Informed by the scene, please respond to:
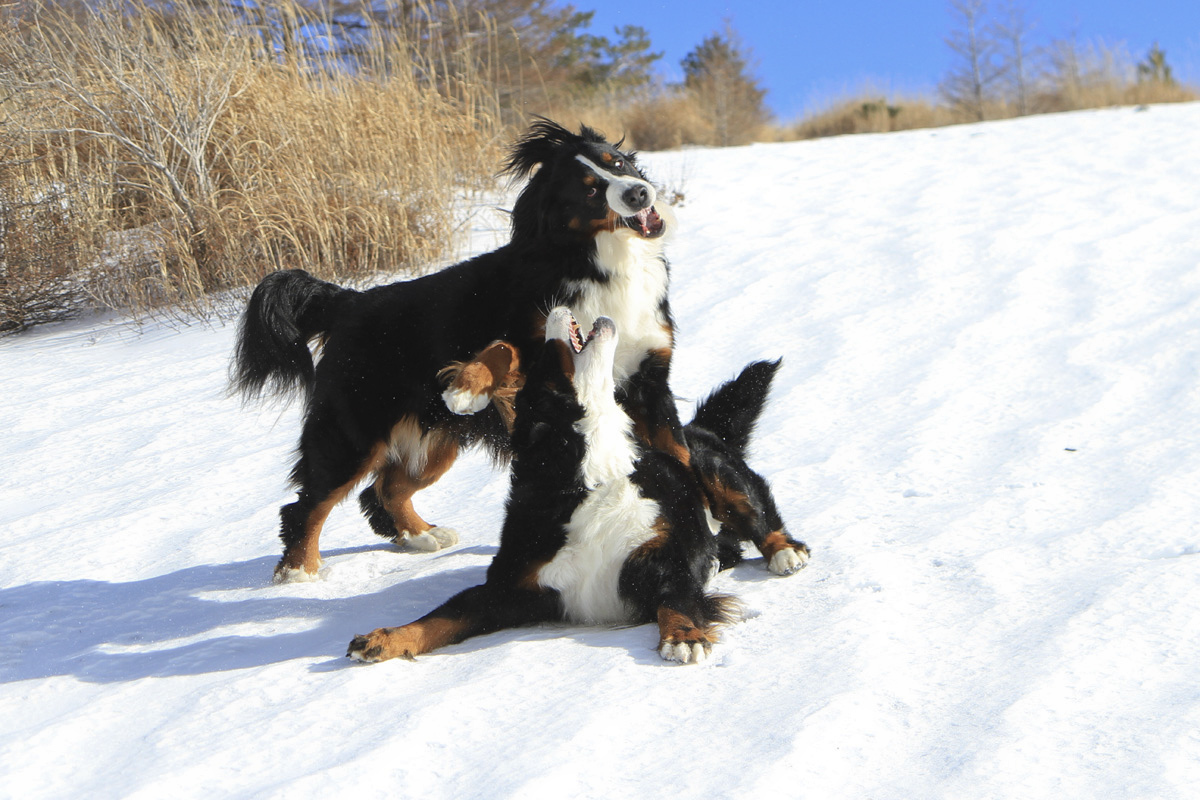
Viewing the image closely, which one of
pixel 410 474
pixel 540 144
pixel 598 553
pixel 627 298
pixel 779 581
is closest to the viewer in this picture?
pixel 598 553

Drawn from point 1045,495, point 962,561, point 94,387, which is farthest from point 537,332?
point 94,387

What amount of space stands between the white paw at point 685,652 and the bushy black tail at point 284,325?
6.46 ft

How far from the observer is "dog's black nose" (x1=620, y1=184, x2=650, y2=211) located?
3285 millimetres

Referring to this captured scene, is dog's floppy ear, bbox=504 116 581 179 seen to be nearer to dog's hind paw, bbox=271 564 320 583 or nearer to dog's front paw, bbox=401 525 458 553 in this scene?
dog's front paw, bbox=401 525 458 553

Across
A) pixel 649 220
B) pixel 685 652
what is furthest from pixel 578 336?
pixel 685 652

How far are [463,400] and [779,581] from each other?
115 cm

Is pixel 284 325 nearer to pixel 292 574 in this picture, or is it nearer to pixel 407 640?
pixel 292 574

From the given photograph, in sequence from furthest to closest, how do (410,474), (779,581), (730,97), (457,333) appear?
(730,97), (410,474), (457,333), (779,581)

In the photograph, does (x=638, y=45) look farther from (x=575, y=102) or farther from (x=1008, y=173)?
(x=1008, y=173)

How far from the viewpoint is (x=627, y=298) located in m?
3.40

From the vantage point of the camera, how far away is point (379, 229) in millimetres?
7309

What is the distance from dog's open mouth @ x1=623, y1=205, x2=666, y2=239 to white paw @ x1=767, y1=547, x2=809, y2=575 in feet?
3.70

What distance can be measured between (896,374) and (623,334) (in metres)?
2.35

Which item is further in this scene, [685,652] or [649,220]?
[649,220]
